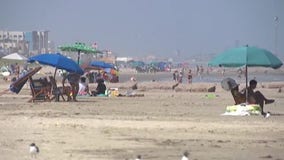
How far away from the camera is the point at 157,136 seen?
13766mm

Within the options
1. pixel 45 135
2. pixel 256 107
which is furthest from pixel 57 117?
pixel 256 107

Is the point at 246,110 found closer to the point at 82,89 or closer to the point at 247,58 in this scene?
the point at 247,58

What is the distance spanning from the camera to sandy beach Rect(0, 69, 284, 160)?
1126 cm

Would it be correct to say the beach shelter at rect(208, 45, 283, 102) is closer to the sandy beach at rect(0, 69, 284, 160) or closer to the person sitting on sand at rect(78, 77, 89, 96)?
the sandy beach at rect(0, 69, 284, 160)

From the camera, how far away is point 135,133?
1427 centimetres

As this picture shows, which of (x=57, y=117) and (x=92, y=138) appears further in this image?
(x=57, y=117)

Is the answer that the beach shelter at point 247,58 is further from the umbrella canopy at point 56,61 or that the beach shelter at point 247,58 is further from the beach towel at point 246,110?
the umbrella canopy at point 56,61

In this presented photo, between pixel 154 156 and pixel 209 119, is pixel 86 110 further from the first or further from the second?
pixel 154 156

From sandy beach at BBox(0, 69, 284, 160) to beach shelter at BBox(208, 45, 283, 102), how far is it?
1.53m

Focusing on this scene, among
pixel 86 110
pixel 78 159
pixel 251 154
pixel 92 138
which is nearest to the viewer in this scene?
pixel 78 159

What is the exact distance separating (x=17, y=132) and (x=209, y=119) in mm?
5809

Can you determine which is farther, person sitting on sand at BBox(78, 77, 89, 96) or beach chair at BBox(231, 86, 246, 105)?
person sitting on sand at BBox(78, 77, 89, 96)

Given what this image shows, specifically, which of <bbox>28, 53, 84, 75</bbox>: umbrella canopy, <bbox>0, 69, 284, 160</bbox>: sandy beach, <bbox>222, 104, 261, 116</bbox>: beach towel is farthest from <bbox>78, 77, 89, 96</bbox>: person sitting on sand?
<bbox>222, 104, 261, 116</bbox>: beach towel

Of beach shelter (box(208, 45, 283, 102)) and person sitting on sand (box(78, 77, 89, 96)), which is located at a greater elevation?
beach shelter (box(208, 45, 283, 102))
